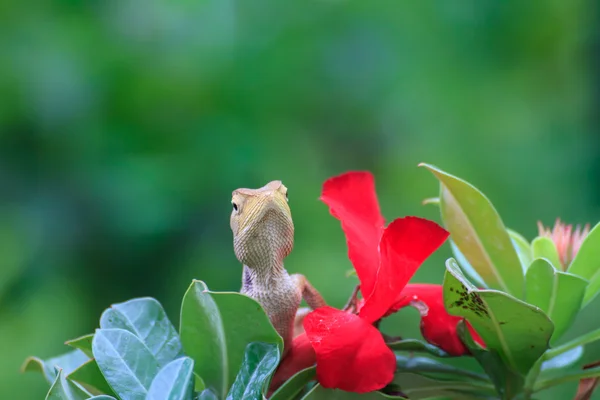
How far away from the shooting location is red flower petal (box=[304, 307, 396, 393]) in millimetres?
565

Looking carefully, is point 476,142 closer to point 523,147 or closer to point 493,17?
point 523,147

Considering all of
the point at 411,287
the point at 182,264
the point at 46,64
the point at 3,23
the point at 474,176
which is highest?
the point at 3,23

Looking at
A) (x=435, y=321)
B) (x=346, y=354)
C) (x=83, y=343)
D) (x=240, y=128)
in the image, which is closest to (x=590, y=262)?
(x=435, y=321)

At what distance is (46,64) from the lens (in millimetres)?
2469

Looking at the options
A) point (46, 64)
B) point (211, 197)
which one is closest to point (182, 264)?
point (211, 197)

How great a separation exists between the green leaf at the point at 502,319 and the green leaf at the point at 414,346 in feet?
0.14

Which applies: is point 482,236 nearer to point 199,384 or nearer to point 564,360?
point 564,360

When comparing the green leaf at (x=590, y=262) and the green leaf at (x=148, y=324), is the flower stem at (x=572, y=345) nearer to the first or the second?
the green leaf at (x=590, y=262)

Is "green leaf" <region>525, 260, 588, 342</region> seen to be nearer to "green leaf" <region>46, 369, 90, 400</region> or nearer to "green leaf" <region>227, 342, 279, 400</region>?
"green leaf" <region>227, 342, 279, 400</region>

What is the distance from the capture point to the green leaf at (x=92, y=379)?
2.02ft

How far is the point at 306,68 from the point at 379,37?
353mm

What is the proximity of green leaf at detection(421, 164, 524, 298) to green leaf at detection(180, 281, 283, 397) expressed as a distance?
0.78ft

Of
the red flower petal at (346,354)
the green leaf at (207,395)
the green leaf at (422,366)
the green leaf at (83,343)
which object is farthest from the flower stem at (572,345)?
the green leaf at (83,343)

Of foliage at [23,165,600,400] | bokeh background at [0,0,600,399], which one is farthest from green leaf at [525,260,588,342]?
bokeh background at [0,0,600,399]
